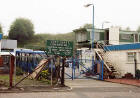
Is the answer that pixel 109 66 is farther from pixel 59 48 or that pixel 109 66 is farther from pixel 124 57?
pixel 59 48

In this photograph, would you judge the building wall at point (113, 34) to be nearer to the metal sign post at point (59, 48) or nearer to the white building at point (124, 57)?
the white building at point (124, 57)

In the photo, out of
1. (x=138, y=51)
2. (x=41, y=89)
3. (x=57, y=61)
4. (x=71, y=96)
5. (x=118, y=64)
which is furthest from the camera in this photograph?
(x=118, y=64)

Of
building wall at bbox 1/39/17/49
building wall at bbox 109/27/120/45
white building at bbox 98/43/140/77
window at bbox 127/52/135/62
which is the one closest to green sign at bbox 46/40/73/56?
white building at bbox 98/43/140/77

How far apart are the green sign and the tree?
68590 mm

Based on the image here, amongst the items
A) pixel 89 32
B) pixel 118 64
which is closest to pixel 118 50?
pixel 118 64

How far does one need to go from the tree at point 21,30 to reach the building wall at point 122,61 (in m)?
61.9

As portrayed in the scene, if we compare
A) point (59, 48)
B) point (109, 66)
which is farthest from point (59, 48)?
point (109, 66)

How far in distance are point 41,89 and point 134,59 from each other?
12.8 m

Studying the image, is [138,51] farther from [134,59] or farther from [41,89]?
[41,89]

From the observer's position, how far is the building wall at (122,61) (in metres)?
23.3

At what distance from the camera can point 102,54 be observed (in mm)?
25266

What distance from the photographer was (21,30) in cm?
8362

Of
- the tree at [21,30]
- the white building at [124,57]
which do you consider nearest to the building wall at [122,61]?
the white building at [124,57]

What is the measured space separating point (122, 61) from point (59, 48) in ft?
35.2
